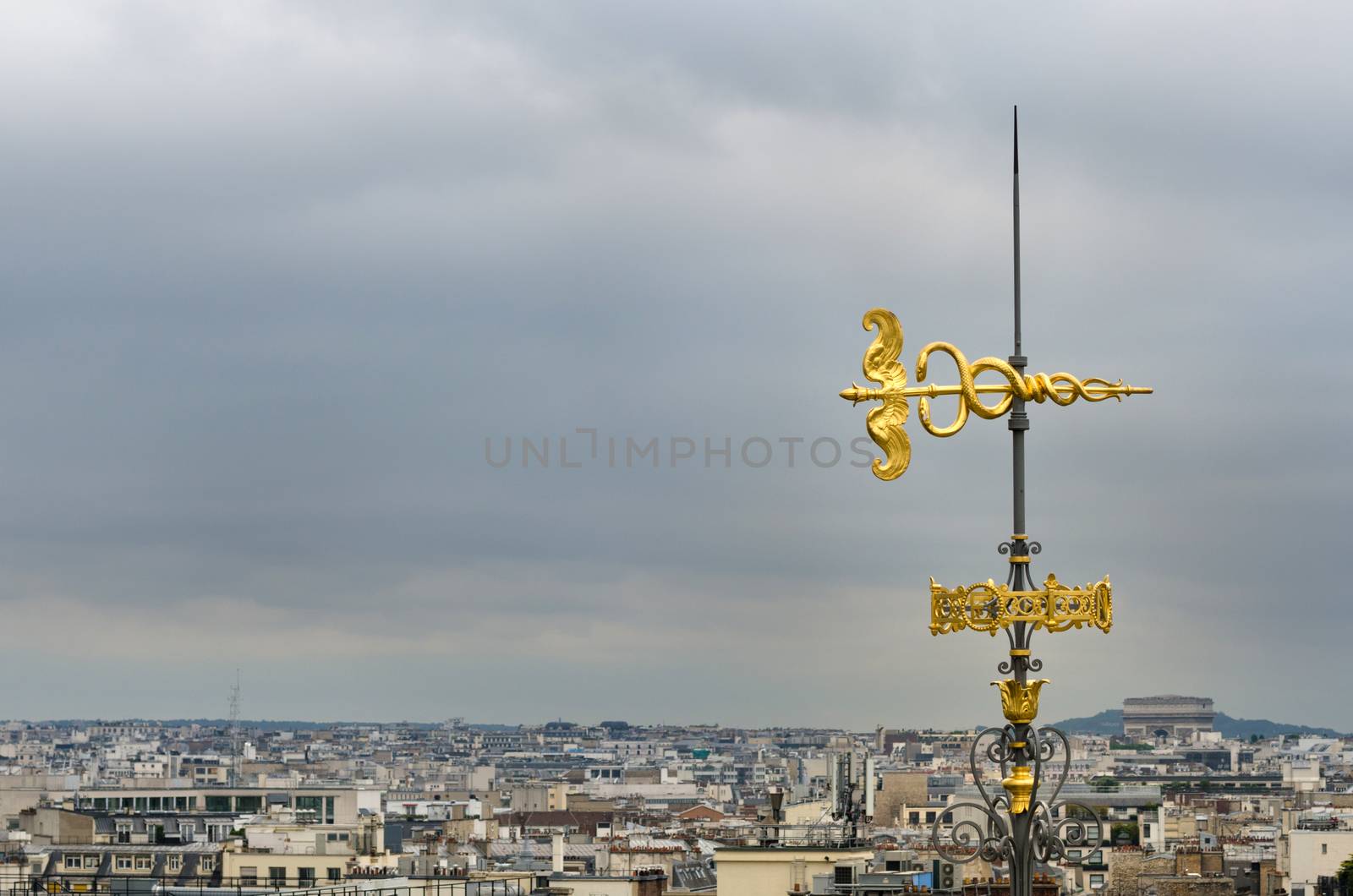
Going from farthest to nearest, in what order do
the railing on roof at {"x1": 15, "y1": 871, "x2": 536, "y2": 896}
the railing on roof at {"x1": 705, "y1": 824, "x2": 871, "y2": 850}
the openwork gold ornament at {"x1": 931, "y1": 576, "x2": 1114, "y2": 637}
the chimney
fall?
1. the chimney
2. the railing on roof at {"x1": 705, "y1": 824, "x2": 871, "y2": 850}
3. the railing on roof at {"x1": 15, "y1": 871, "x2": 536, "y2": 896}
4. the openwork gold ornament at {"x1": 931, "y1": 576, "x2": 1114, "y2": 637}

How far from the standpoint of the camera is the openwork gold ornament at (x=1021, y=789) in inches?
429

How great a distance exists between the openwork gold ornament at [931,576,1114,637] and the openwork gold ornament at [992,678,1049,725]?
28 cm

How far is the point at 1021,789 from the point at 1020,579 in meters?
0.89

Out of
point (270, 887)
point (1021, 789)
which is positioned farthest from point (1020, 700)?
point (270, 887)

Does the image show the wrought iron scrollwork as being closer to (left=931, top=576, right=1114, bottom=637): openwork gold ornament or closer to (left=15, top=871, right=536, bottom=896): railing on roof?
(left=931, top=576, right=1114, bottom=637): openwork gold ornament

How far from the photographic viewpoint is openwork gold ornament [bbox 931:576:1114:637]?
10648mm

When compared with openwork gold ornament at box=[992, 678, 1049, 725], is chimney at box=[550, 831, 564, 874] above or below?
above

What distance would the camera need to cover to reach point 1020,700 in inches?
427

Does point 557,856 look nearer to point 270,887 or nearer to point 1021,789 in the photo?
point 270,887

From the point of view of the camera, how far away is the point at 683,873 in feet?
231

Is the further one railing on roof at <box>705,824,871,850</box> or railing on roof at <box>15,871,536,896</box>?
railing on roof at <box>705,824,871,850</box>

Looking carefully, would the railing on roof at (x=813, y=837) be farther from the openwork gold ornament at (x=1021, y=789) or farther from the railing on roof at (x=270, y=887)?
the openwork gold ornament at (x=1021, y=789)

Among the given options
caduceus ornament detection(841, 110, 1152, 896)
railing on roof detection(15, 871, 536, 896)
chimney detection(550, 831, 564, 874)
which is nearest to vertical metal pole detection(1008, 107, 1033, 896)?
caduceus ornament detection(841, 110, 1152, 896)

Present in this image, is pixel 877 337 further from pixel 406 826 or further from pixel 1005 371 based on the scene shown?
pixel 406 826
